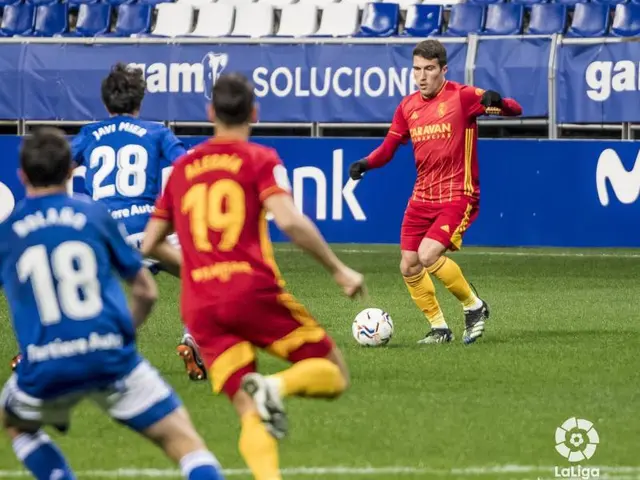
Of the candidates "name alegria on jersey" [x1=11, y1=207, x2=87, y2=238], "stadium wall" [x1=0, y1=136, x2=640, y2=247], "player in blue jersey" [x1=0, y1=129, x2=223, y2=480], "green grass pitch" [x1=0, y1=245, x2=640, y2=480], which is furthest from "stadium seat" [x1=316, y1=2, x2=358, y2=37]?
"name alegria on jersey" [x1=11, y1=207, x2=87, y2=238]

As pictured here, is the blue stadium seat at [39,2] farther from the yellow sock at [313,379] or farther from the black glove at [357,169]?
the yellow sock at [313,379]

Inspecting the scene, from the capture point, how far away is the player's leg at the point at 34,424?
526 cm

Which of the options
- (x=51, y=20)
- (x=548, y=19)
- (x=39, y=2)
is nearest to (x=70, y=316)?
(x=548, y=19)

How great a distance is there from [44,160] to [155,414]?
91cm

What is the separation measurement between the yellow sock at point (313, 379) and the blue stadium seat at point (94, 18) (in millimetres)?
16748

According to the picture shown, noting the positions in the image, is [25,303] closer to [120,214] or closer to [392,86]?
[120,214]

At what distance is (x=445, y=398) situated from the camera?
337 inches

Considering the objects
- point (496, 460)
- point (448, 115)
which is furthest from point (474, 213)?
point (496, 460)

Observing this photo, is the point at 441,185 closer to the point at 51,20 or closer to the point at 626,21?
the point at 626,21

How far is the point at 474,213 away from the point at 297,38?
808cm

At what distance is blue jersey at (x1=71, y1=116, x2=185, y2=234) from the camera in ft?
29.9

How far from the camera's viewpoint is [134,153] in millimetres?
9164

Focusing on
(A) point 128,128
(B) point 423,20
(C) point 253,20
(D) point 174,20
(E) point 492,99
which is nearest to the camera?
(A) point 128,128

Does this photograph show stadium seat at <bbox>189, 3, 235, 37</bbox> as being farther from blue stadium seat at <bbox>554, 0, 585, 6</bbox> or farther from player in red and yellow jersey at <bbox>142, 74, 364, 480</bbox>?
player in red and yellow jersey at <bbox>142, 74, 364, 480</bbox>
